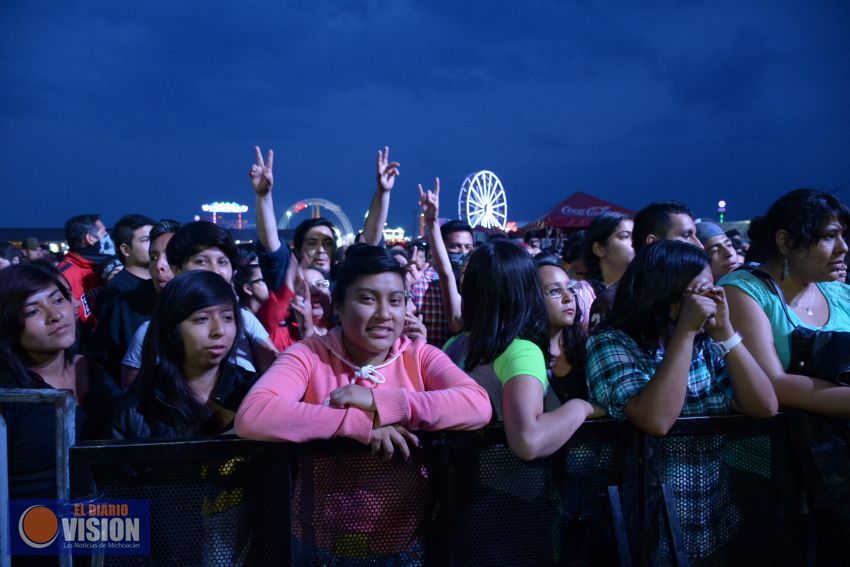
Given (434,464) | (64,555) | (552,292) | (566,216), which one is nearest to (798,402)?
(552,292)

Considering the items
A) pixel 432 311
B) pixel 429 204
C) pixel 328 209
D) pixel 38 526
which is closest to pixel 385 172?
pixel 429 204

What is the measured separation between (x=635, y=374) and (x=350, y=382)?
986mm

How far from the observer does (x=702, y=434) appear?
195cm

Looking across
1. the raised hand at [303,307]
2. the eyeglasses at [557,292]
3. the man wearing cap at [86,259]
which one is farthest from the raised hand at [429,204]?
the man wearing cap at [86,259]


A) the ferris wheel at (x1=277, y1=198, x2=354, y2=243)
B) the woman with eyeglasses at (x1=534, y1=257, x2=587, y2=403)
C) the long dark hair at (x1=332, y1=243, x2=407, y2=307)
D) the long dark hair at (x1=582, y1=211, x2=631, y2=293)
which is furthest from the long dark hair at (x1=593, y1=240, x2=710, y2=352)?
the ferris wheel at (x1=277, y1=198, x2=354, y2=243)

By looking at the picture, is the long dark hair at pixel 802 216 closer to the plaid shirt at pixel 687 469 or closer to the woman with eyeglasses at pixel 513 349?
the plaid shirt at pixel 687 469

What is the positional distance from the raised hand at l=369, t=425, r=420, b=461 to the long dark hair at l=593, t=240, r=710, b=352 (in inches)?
34.0

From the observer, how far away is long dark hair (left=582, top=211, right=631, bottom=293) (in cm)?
384

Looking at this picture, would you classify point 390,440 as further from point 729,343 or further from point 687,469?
point 729,343

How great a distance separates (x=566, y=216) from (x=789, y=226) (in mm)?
24240

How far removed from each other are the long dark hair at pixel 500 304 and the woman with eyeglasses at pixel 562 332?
0.35 m

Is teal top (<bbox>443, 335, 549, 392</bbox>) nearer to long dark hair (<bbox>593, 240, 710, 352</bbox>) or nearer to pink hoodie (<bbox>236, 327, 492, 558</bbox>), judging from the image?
pink hoodie (<bbox>236, 327, 492, 558</bbox>)

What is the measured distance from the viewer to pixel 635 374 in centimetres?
199

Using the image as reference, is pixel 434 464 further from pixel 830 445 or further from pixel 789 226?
pixel 789 226
